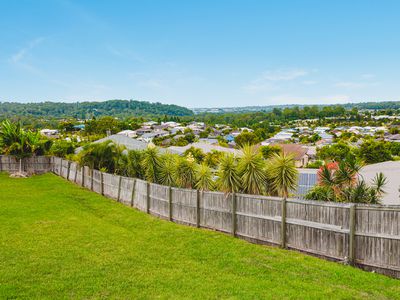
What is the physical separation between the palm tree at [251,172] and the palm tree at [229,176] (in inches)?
6.6

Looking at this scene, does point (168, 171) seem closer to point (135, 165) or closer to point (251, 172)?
point (135, 165)

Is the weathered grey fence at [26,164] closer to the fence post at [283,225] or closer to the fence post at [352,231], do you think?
the fence post at [283,225]

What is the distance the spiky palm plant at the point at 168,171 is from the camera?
15953 mm

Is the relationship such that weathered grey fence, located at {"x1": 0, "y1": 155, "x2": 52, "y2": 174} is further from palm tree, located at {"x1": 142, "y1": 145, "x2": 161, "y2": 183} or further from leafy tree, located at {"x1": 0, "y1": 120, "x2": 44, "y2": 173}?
palm tree, located at {"x1": 142, "y1": 145, "x2": 161, "y2": 183}

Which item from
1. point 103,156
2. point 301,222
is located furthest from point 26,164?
point 301,222

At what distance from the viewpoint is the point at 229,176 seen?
12.1m

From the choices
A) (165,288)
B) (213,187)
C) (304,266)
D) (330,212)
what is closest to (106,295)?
(165,288)

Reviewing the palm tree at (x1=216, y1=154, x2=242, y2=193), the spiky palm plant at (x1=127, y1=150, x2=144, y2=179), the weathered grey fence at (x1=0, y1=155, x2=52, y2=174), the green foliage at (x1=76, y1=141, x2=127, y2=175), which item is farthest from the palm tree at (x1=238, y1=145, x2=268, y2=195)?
the weathered grey fence at (x1=0, y1=155, x2=52, y2=174)

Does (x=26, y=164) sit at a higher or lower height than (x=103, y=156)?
lower

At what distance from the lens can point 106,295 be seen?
7.86m

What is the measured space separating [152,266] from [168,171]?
272 inches

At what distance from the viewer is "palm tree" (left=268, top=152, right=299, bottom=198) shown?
11945 millimetres

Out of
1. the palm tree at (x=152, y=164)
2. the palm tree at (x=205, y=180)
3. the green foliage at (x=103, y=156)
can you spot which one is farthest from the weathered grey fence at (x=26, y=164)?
the palm tree at (x=205, y=180)

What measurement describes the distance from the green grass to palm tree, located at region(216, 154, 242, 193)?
152cm
